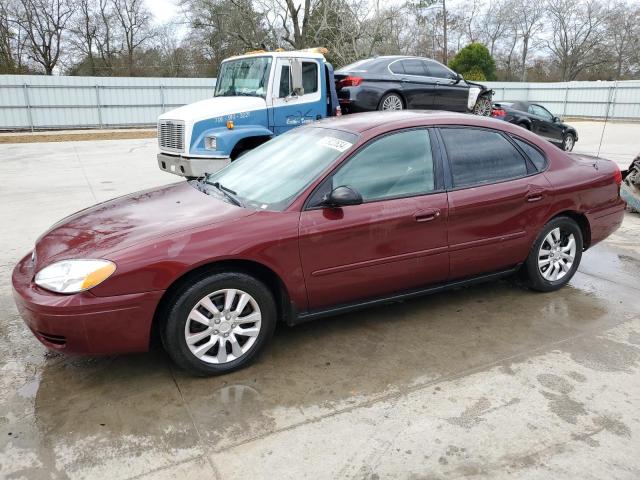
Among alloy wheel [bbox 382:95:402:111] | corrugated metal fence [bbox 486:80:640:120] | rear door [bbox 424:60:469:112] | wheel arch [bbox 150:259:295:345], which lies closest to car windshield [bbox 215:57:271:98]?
alloy wheel [bbox 382:95:402:111]

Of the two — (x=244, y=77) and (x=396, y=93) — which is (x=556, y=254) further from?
(x=396, y=93)

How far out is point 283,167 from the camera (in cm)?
388

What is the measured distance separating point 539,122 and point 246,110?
1139 centimetres

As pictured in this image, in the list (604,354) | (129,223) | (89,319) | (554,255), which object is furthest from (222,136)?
(604,354)

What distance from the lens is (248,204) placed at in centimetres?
354

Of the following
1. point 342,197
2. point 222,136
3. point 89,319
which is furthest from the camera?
point 222,136

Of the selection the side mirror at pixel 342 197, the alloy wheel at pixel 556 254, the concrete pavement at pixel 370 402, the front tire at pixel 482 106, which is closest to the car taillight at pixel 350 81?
the front tire at pixel 482 106

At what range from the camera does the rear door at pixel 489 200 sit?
3.92 meters

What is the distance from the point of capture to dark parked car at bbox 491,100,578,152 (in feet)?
52.8

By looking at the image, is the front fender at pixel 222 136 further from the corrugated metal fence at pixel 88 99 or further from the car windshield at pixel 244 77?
the corrugated metal fence at pixel 88 99

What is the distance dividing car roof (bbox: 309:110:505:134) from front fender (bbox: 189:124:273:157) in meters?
3.76

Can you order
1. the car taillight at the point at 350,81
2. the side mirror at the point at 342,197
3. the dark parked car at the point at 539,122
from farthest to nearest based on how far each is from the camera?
the dark parked car at the point at 539,122
the car taillight at the point at 350,81
the side mirror at the point at 342,197

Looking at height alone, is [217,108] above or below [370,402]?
above

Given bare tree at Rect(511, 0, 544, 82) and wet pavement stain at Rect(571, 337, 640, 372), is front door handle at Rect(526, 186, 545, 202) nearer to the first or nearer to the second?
wet pavement stain at Rect(571, 337, 640, 372)
